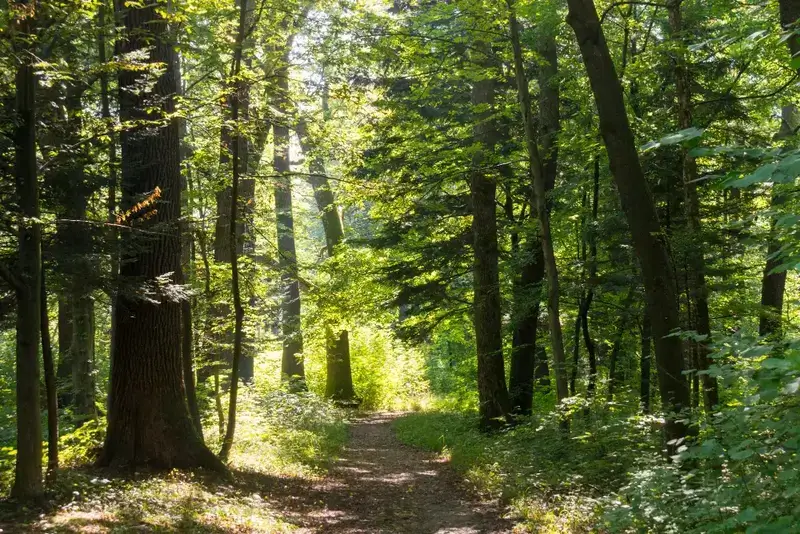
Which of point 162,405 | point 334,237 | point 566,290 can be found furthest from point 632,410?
point 334,237

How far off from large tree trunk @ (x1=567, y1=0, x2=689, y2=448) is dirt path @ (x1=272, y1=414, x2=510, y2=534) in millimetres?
2598

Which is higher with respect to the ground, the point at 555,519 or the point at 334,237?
the point at 334,237

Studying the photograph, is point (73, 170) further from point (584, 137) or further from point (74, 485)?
point (584, 137)

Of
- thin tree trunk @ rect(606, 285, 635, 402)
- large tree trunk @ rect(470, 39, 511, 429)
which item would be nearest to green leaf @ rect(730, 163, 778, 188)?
thin tree trunk @ rect(606, 285, 635, 402)

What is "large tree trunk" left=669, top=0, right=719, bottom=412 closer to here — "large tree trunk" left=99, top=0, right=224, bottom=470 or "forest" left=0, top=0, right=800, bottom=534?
"forest" left=0, top=0, right=800, bottom=534

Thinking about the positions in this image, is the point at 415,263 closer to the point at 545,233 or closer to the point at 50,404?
the point at 545,233

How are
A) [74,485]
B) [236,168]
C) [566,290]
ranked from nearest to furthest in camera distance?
[74,485] → [236,168] → [566,290]

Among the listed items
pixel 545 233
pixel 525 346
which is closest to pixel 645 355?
pixel 525 346

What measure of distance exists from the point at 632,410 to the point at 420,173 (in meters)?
6.47

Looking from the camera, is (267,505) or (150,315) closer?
(267,505)

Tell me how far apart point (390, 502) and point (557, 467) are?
2577 mm

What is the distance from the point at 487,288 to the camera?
1281cm

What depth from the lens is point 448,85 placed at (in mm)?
14977

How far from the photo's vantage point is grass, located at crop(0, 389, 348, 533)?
587 cm
